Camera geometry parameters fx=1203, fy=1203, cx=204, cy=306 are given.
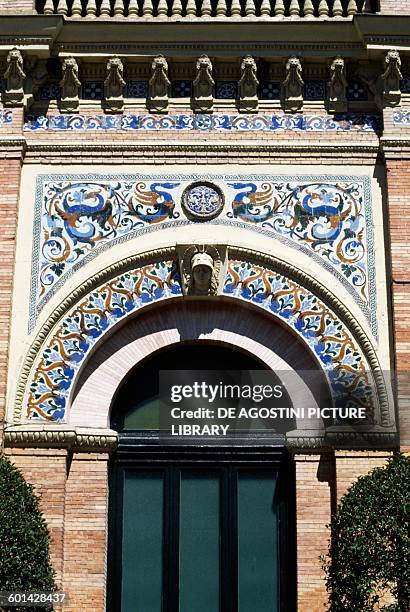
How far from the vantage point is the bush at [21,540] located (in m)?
13.7

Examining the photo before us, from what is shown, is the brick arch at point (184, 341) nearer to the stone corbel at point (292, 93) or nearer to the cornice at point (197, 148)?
the cornice at point (197, 148)

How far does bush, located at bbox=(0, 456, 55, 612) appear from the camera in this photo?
13.7 m

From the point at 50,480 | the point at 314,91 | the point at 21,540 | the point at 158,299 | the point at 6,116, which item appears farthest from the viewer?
the point at 314,91

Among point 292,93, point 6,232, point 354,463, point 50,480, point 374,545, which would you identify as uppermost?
point 292,93

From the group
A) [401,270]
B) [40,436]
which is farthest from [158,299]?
[401,270]

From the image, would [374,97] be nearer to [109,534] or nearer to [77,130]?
[77,130]

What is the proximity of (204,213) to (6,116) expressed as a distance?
314 centimetres

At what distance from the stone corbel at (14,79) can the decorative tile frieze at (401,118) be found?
17.2 feet

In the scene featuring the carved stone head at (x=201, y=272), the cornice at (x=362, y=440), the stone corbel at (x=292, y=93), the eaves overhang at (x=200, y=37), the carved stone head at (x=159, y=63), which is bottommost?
the cornice at (x=362, y=440)

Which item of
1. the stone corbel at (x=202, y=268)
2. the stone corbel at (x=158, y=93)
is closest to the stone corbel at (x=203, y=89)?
the stone corbel at (x=158, y=93)

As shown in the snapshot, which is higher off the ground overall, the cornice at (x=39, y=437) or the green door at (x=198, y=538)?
the cornice at (x=39, y=437)

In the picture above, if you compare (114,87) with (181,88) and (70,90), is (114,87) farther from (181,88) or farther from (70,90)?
(181,88)

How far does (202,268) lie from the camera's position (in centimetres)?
1606

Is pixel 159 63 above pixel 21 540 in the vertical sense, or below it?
above
